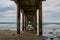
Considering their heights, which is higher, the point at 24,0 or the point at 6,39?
the point at 24,0

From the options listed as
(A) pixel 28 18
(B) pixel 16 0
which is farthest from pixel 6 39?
(A) pixel 28 18

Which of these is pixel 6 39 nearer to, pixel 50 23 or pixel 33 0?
pixel 33 0

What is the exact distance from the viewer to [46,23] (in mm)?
47344

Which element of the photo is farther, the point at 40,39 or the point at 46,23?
the point at 46,23

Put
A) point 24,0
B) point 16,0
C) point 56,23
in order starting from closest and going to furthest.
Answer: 1. point 16,0
2. point 24,0
3. point 56,23

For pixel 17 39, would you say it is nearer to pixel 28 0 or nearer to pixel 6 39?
pixel 6 39

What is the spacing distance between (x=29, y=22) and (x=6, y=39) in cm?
1338

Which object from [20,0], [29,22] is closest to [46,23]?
[29,22]

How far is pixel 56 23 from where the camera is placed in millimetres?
46719

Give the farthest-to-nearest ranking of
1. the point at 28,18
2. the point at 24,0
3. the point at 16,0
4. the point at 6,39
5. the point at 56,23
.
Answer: the point at 56,23 → the point at 28,18 → the point at 24,0 → the point at 16,0 → the point at 6,39

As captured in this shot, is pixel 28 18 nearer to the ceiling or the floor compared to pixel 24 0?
nearer to the floor

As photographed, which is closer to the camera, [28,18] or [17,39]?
[17,39]

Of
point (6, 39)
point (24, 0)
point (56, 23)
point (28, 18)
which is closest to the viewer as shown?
point (6, 39)

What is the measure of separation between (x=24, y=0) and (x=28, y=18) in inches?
406
